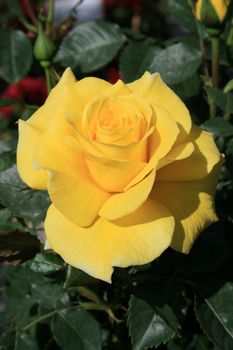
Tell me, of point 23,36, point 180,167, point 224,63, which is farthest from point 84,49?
point 180,167

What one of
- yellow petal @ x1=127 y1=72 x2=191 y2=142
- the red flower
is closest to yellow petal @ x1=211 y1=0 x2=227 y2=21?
yellow petal @ x1=127 y1=72 x2=191 y2=142

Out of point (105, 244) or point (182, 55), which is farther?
point (182, 55)

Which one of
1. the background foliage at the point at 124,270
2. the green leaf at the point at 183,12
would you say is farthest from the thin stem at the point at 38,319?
the green leaf at the point at 183,12

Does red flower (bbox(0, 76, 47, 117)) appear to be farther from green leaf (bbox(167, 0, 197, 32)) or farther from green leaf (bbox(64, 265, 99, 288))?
green leaf (bbox(64, 265, 99, 288))

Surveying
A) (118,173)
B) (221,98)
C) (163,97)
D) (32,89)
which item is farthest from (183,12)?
(32,89)

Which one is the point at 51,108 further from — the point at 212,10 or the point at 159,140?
the point at 212,10

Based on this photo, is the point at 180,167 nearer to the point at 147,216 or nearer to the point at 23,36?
the point at 147,216
